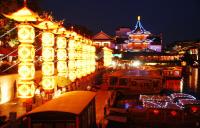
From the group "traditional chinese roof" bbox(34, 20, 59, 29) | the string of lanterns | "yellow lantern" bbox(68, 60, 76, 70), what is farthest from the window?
"traditional chinese roof" bbox(34, 20, 59, 29)

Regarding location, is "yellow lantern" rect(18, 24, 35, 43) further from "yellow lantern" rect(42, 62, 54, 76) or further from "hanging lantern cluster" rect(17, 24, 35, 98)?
"yellow lantern" rect(42, 62, 54, 76)

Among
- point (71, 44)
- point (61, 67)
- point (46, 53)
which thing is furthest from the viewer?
point (71, 44)

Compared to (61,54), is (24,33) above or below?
above

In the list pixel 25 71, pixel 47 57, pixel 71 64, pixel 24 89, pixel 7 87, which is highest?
pixel 47 57

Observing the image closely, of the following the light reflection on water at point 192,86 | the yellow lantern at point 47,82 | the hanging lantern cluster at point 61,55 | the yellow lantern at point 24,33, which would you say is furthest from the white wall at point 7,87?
the light reflection on water at point 192,86

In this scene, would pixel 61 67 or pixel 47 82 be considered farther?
pixel 61 67

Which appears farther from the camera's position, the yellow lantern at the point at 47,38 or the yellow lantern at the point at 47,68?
the yellow lantern at the point at 47,68

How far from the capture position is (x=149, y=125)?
1930cm

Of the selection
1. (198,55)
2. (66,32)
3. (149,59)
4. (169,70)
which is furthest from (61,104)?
(198,55)

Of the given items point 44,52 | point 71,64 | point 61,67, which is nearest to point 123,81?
point 71,64

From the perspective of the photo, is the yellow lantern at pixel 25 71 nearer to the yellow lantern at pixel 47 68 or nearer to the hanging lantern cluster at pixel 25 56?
the hanging lantern cluster at pixel 25 56

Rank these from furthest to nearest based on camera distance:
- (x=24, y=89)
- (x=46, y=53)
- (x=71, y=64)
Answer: (x=71, y=64)
(x=46, y=53)
(x=24, y=89)

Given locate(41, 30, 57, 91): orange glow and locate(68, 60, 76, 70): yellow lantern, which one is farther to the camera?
locate(68, 60, 76, 70): yellow lantern

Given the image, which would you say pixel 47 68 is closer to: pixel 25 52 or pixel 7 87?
pixel 25 52
